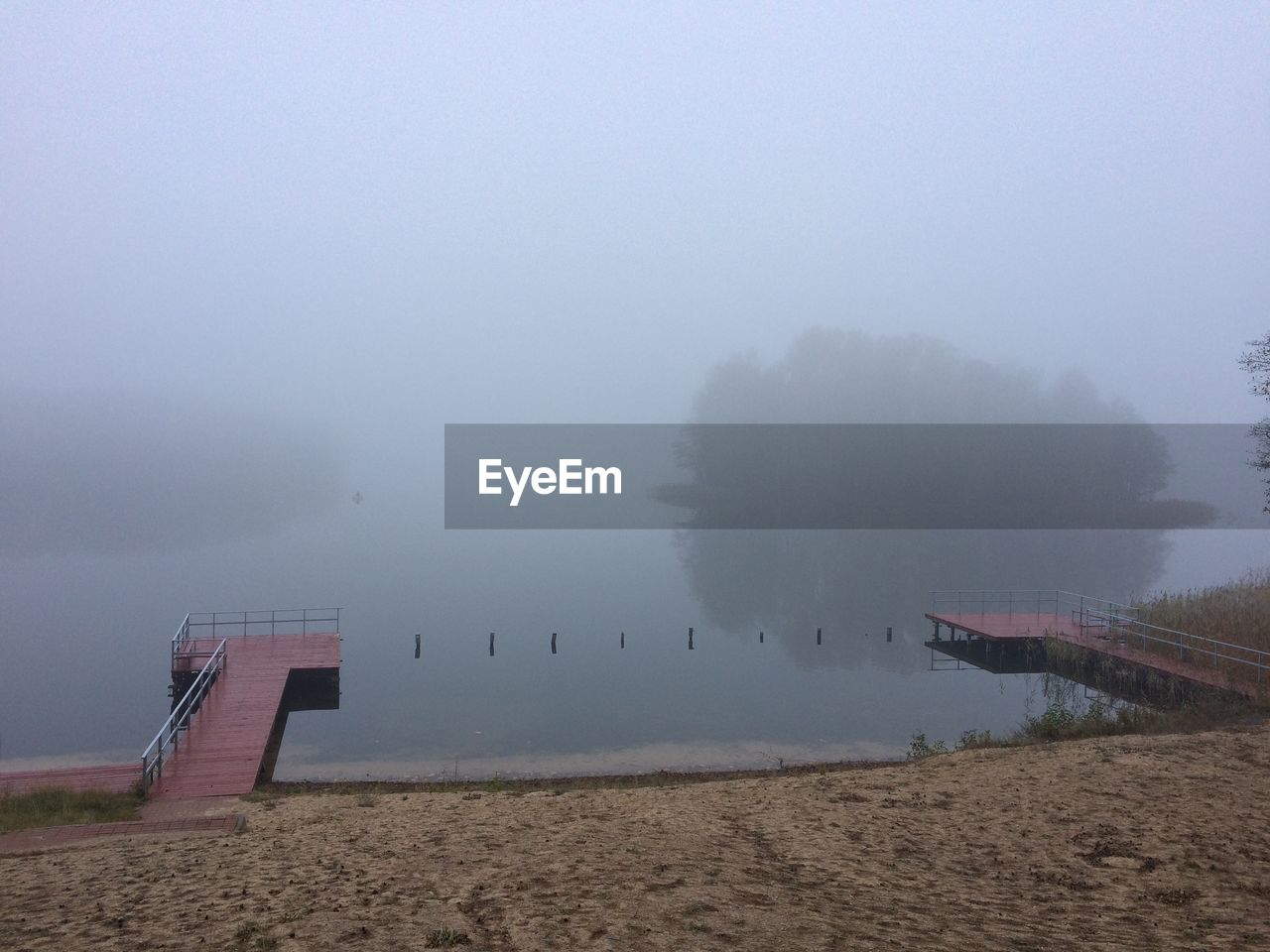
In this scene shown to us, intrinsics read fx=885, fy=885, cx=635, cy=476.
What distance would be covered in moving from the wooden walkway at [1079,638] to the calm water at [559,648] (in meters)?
1.26

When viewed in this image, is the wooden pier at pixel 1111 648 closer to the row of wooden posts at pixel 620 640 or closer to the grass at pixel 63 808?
the row of wooden posts at pixel 620 640

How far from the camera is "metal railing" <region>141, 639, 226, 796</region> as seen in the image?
11016 millimetres

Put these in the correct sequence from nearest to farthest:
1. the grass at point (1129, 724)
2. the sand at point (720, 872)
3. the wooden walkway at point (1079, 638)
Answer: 1. the sand at point (720, 872)
2. the grass at point (1129, 724)
3. the wooden walkway at point (1079, 638)

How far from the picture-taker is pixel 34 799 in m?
10.0

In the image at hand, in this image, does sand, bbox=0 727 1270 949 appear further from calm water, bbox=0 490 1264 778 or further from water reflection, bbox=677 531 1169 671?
water reflection, bbox=677 531 1169 671

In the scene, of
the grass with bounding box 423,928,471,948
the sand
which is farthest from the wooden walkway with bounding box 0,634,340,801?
the grass with bounding box 423,928,471,948

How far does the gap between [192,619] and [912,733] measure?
2166 centimetres

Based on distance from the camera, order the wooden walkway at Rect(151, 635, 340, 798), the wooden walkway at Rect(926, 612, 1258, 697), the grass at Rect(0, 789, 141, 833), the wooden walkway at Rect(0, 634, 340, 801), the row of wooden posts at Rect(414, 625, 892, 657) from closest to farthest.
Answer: the grass at Rect(0, 789, 141, 833)
the wooden walkway at Rect(0, 634, 340, 801)
the wooden walkway at Rect(151, 635, 340, 798)
the wooden walkway at Rect(926, 612, 1258, 697)
the row of wooden posts at Rect(414, 625, 892, 657)

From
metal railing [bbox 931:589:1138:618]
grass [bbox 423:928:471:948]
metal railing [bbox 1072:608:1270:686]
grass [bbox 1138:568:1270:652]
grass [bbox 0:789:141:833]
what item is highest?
grass [bbox 423:928:471:948]

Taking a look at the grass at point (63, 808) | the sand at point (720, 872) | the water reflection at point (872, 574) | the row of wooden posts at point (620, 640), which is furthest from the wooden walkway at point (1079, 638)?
the grass at point (63, 808)

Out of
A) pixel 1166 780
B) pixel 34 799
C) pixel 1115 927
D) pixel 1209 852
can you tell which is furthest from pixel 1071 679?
pixel 34 799

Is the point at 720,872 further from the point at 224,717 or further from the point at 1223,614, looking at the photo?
the point at 1223,614

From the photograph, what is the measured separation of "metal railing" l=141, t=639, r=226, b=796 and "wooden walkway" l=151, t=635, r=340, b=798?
5.1 inches

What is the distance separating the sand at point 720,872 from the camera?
5254mm
